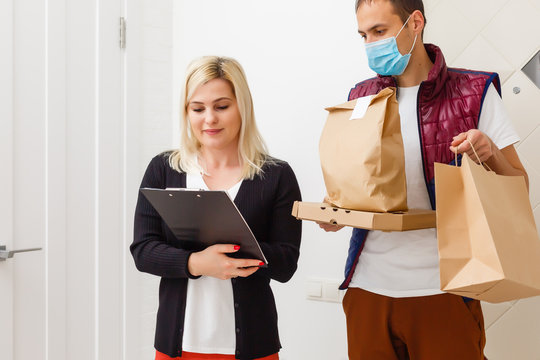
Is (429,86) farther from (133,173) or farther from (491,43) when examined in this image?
(133,173)

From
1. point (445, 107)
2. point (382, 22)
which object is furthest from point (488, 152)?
point (382, 22)

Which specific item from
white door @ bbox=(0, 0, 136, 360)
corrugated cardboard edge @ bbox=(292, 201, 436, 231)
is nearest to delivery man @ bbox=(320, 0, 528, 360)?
corrugated cardboard edge @ bbox=(292, 201, 436, 231)

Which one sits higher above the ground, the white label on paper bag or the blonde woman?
the white label on paper bag

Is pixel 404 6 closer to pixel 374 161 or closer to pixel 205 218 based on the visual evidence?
pixel 374 161

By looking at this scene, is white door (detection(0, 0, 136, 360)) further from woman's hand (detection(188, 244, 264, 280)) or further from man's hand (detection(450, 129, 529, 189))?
man's hand (detection(450, 129, 529, 189))

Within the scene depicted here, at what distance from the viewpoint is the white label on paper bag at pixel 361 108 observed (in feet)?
4.11

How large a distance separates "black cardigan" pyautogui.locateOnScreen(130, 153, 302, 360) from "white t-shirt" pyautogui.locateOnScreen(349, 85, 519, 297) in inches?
8.7

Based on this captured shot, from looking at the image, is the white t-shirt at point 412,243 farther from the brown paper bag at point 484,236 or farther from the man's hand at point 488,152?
the brown paper bag at point 484,236

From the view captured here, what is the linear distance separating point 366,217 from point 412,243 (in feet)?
0.76

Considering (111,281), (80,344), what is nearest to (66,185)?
(111,281)

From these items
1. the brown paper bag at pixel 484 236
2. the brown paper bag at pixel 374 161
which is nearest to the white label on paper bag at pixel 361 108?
the brown paper bag at pixel 374 161

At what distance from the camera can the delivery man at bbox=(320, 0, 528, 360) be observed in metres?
1.27

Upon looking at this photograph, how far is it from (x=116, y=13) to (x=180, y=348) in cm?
151

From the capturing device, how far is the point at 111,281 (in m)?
2.17
